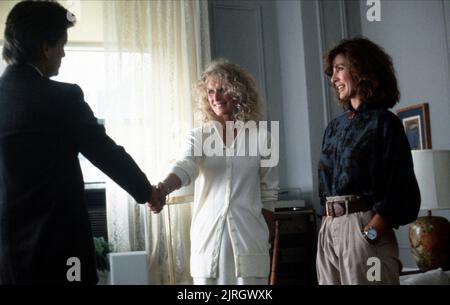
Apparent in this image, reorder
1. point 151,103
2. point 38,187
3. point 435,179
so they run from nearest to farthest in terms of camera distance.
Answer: point 38,187 < point 435,179 < point 151,103

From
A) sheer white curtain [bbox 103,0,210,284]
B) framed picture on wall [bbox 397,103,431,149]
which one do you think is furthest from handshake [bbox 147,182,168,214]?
framed picture on wall [bbox 397,103,431,149]

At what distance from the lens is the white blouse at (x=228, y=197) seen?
1.45 meters

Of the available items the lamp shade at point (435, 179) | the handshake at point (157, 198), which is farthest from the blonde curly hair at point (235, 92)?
the lamp shade at point (435, 179)

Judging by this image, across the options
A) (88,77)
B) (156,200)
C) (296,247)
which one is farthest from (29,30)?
(296,247)

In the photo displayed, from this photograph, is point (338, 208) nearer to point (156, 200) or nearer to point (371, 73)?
point (371, 73)

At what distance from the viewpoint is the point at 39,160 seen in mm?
1010

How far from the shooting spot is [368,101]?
129 cm

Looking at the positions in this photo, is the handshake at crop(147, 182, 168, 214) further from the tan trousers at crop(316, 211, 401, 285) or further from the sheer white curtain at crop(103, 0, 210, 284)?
the sheer white curtain at crop(103, 0, 210, 284)

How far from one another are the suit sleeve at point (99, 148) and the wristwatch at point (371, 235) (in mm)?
546

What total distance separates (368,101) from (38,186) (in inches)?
30.1

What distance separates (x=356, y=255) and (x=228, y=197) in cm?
41

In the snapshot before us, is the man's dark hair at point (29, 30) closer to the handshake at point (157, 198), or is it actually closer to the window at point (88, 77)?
the handshake at point (157, 198)

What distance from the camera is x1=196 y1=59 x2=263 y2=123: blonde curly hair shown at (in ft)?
5.39
